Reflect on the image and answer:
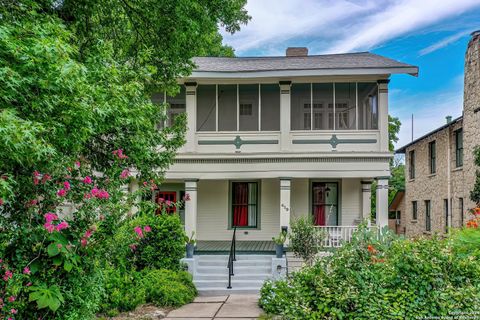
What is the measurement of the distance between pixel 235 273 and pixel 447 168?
13.1m

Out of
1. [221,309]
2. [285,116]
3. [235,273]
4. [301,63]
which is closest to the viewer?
[221,309]

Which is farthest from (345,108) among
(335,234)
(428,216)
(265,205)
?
(428,216)

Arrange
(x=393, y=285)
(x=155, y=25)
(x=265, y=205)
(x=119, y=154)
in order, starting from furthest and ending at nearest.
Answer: (x=265, y=205) < (x=155, y=25) < (x=119, y=154) < (x=393, y=285)

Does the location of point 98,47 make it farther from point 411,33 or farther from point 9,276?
point 411,33

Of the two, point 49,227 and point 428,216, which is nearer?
point 49,227

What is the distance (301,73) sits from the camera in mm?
13430

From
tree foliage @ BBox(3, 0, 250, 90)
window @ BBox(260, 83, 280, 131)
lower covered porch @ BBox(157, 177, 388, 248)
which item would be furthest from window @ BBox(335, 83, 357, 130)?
tree foliage @ BBox(3, 0, 250, 90)

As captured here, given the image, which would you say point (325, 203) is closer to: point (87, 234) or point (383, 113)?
point (383, 113)

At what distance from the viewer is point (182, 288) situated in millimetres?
9828

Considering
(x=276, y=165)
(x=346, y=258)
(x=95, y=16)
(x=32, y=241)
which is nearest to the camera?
(x=32, y=241)

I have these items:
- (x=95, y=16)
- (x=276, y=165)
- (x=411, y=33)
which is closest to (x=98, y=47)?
(x=95, y=16)

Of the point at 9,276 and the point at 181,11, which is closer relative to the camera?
the point at 9,276

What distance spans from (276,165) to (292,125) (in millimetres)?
2433

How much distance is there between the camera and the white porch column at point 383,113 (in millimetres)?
13438
